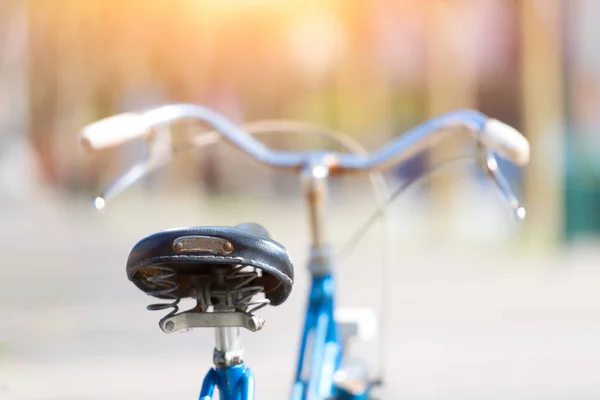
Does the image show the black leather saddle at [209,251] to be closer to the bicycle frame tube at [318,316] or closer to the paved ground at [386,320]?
the bicycle frame tube at [318,316]

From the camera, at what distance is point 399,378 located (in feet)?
14.8

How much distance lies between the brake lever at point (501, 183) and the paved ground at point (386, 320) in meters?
0.81

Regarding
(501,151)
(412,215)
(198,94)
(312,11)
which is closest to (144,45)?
(198,94)

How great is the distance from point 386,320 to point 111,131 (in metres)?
3.80

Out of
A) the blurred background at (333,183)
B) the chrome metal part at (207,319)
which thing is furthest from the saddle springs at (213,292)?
the blurred background at (333,183)

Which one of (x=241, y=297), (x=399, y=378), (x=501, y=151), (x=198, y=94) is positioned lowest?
(x=241, y=297)

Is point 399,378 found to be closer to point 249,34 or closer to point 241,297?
point 241,297

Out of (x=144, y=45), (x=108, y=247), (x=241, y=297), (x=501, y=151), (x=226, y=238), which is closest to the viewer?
(x=226, y=238)

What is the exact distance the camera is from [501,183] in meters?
1.65

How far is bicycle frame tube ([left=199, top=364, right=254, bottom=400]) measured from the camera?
136 centimetres

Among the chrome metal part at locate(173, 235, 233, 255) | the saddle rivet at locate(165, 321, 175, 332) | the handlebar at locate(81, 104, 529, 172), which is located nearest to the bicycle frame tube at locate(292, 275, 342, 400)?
the handlebar at locate(81, 104, 529, 172)

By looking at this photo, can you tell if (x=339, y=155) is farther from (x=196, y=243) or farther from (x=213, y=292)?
(x=196, y=243)

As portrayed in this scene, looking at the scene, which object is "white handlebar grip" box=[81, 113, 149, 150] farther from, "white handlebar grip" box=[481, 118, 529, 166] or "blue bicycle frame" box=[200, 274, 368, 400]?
"white handlebar grip" box=[481, 118, 529, 166]

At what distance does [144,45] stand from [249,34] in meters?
1.47
